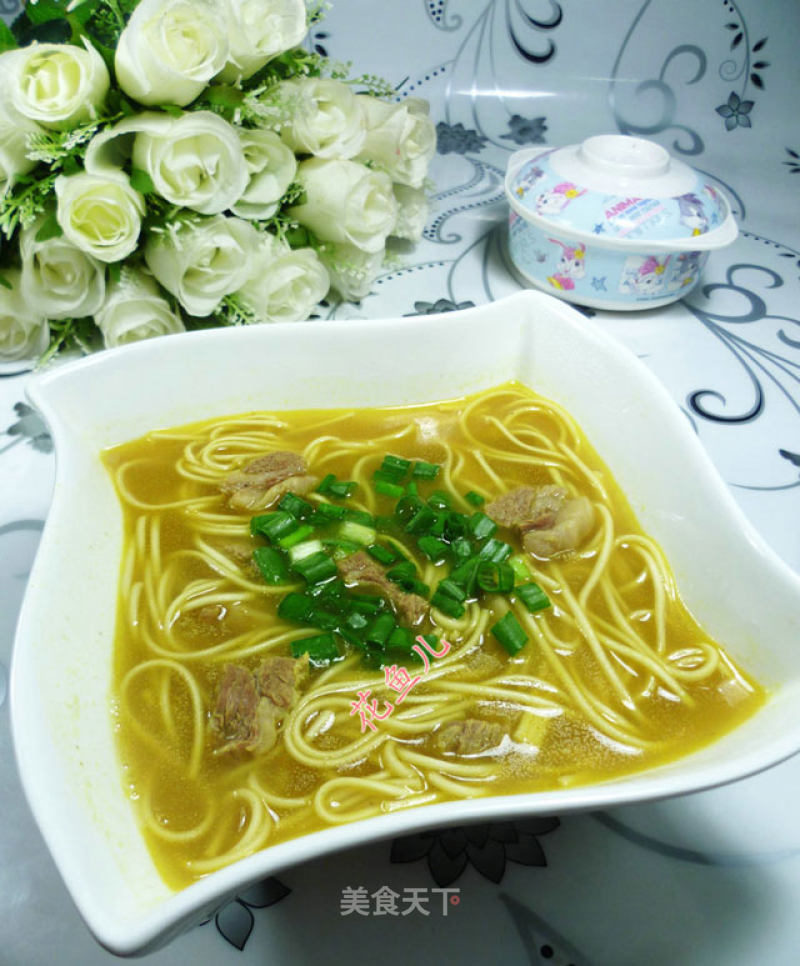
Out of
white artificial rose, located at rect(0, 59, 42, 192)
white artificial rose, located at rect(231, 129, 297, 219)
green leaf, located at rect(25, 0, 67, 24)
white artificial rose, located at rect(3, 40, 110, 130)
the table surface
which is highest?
green leaf, located at rect(25, 0, 67, 24)

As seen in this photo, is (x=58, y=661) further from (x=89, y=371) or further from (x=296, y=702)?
(x=89, y=371)

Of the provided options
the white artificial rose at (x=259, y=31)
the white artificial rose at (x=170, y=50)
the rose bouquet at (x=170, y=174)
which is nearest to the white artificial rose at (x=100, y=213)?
the rose bouquet at (x=170, y=174)

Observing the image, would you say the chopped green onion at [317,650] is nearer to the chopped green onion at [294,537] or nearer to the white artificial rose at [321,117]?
the chopped green onion at [294,537]

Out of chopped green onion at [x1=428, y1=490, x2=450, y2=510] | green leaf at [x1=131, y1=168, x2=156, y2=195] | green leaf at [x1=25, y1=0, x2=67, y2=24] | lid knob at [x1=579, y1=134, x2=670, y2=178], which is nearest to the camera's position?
chopped green onion at [x1=428, y1=490, x2=450, y2=510]

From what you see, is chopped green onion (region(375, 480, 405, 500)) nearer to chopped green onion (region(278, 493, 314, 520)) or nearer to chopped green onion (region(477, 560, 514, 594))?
chopped green onion (region(278, 493, 314, 520))

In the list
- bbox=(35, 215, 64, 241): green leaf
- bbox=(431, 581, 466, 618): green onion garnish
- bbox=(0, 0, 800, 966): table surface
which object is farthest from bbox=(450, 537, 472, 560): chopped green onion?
bbox=(35, 215, 64, 241): green leaf

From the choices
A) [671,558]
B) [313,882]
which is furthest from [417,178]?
[313,882]
